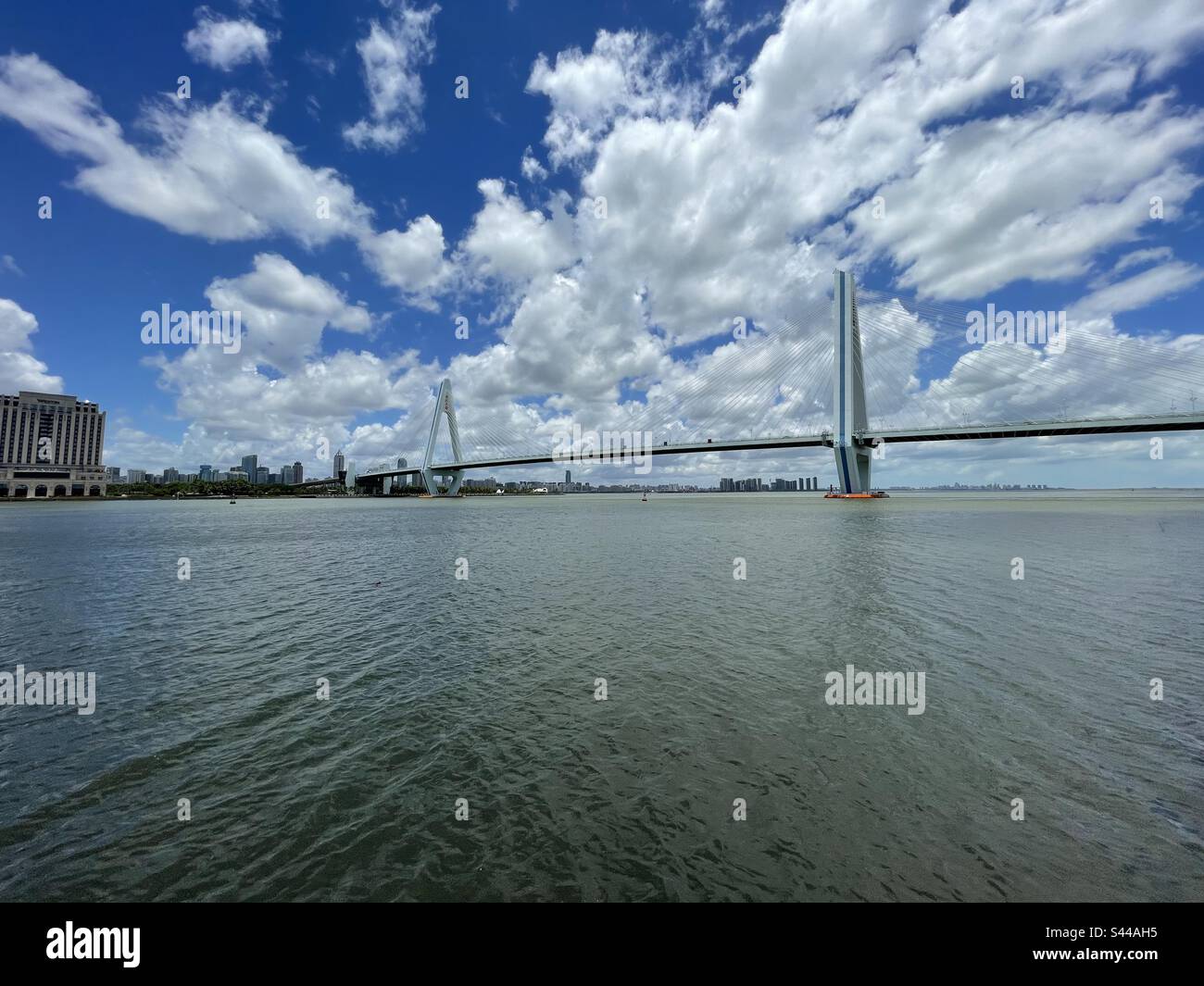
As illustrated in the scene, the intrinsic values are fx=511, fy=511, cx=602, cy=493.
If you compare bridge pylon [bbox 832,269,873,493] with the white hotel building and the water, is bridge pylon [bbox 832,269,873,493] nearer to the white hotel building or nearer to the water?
the water

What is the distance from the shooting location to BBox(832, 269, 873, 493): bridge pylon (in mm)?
88688

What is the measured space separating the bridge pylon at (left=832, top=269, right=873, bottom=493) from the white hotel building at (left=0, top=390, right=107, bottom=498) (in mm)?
209924

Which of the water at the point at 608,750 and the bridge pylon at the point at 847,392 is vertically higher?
the bridge pylon at the point at 847,392

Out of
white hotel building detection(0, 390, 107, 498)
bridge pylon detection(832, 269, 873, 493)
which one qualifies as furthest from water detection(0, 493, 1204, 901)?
white hotel building detection(0, 390, 107, 498)

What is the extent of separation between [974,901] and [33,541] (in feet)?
192

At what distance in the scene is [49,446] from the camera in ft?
538

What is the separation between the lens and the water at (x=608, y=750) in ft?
17.5

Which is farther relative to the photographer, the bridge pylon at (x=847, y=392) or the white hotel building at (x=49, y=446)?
the white hotel building at (x=49, y=446)

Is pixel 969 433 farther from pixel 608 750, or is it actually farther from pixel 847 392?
pixel 608 750

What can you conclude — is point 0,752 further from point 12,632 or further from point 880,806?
point 880,806

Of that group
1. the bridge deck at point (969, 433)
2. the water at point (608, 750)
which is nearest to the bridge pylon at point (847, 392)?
the bridge deck at point (969, 433)

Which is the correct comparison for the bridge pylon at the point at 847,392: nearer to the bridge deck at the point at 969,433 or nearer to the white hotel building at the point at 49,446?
the bridge deck at the point at 969,433

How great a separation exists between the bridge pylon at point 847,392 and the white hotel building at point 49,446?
210m
